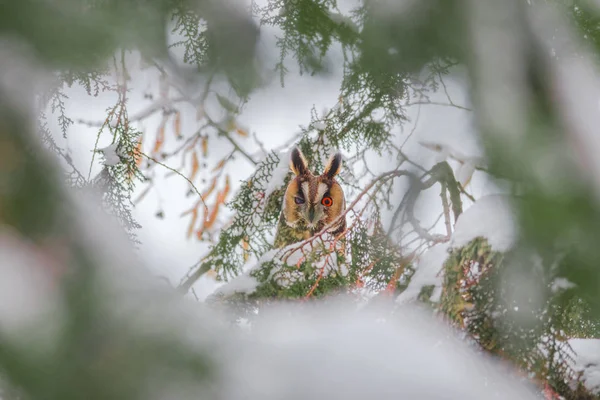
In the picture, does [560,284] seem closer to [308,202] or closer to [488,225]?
[488,225]

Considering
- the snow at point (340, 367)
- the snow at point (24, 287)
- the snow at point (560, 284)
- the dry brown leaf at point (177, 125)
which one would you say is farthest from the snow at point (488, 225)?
the dry brown leaf at point (177, 125)

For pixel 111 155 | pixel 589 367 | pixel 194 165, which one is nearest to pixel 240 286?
pixel 194 165

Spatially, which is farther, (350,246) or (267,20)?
(350,246)

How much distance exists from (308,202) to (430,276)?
0.60 metres

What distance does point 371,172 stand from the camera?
111cm

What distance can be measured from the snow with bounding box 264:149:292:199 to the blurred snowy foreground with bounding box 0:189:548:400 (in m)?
0.99

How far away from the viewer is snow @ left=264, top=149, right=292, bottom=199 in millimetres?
1268

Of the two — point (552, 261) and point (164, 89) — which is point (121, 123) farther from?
point (552, 261)

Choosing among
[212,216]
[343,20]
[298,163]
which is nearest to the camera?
[343,20]

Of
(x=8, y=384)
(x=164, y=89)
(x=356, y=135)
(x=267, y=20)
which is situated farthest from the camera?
(x=356, y=135)

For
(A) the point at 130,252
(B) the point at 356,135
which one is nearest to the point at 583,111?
(A) the point at 130,252

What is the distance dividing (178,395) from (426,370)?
0.45 ft

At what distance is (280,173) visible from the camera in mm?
1282

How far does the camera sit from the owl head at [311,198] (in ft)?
4.19
